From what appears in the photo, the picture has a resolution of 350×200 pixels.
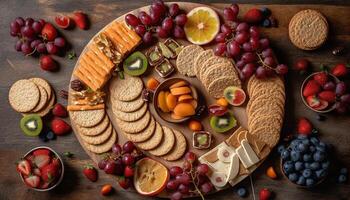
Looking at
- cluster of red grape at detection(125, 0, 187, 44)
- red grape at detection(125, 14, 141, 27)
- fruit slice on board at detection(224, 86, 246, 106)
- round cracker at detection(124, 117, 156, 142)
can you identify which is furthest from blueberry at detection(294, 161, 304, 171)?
red grape at detection(125, 14, 141, 27)

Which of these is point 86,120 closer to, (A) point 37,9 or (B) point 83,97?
(B) point 83,97

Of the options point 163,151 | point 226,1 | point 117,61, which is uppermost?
point 226,1

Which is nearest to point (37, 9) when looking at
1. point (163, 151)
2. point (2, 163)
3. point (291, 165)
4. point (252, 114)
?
point (2, 163)

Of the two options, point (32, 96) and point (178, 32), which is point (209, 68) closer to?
point (178, 32)

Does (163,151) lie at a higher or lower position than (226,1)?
lower

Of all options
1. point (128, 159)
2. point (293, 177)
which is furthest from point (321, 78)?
point (128, 159)

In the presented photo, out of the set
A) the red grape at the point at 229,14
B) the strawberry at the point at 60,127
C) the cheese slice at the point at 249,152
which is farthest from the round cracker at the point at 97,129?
the red grape at the point at 229,14
